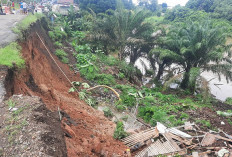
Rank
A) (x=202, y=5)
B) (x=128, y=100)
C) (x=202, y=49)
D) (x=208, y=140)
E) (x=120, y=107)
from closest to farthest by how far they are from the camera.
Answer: (x=208, y=140) < (x=120, y=107) < (x=128, y=100) < (x=202, y=49) < (x=202, y=5)

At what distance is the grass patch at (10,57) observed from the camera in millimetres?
5452

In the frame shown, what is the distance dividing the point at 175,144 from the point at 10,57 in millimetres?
5674

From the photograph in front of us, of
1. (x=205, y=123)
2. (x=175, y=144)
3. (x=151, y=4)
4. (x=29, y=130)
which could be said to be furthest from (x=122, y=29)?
(x=151, y=4)

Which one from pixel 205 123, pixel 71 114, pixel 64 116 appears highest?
pixel 64 116

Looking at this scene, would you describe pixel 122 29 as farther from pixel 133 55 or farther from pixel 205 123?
pixel 205 123

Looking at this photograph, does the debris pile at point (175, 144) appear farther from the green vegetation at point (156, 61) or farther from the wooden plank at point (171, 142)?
the green vegetation at point (156, 61)

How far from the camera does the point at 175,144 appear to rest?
537 cm

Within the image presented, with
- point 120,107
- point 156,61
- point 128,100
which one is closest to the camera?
point 120,107

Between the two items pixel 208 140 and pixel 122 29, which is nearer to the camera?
pixel 208 140

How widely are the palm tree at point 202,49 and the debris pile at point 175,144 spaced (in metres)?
4.20

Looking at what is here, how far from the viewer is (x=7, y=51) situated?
6055 millimetres

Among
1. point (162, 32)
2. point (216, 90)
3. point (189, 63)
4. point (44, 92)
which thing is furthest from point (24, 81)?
point (216, 90)

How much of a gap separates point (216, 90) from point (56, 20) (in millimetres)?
19026

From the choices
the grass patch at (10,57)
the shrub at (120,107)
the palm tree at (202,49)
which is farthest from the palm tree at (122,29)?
the grass patch at (10,57)
